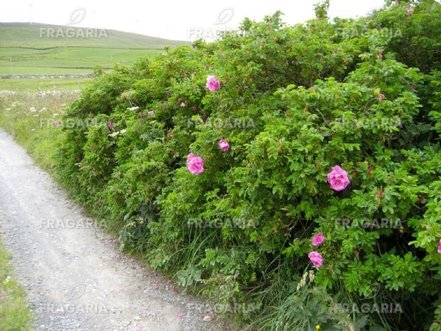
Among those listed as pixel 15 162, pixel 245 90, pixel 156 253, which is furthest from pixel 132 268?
pixel 15 162

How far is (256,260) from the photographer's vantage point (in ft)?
16.3

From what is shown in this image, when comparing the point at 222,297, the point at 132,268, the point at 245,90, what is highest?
the point at 245,90

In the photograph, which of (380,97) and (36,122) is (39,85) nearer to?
(36,122)

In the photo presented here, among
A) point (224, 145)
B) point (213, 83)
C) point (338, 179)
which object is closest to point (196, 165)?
point (224, 145)

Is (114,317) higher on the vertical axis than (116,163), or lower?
lower

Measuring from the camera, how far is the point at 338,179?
3.94 metres

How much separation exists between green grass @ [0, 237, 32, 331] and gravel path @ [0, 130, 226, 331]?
0.12m

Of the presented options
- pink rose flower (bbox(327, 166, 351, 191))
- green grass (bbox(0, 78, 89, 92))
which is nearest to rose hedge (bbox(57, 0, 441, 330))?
pink rose flower (bbox(327, 166, 351, 191))

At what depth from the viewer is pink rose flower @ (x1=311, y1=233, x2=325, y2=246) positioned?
412 cm

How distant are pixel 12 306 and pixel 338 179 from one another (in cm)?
426

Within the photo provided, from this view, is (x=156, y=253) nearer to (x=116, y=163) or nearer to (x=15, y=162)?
(x=116, y=163)

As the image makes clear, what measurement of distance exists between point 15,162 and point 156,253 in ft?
29.4

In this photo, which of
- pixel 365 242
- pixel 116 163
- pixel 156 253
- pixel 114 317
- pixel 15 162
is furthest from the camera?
pixel 15 162

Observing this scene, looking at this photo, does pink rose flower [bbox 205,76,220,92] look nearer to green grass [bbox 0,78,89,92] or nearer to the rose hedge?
the rose hedge
